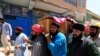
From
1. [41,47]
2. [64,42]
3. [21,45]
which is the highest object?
[64,42]

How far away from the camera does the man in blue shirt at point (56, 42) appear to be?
5902 millimetres

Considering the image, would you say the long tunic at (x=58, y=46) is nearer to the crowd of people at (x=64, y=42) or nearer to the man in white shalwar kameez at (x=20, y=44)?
the crowd of people at (x=64, y=42)

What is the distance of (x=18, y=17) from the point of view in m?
25.9

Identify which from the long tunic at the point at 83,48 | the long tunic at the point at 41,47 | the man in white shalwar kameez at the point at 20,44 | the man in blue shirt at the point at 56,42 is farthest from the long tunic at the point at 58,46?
the man in white shalwar kameez at the point at 20,44

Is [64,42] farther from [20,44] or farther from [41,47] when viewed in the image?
[20,44]

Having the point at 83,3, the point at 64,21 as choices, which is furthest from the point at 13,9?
the point at 83,3

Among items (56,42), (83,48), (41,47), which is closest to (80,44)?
(83,48)

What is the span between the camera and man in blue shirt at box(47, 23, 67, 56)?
19.4 ft

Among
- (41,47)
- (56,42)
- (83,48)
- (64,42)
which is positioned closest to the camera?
(83,48)

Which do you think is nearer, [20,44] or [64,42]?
[64,42]

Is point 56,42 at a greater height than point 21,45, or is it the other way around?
point 56,42

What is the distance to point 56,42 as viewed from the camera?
589cm

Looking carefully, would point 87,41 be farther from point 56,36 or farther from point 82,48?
point 56,36

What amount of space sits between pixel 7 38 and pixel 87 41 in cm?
755
